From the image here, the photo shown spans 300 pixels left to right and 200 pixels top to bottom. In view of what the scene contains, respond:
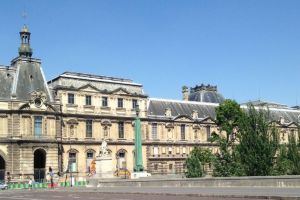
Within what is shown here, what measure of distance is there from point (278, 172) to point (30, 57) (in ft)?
148

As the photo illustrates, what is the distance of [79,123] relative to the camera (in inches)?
2938

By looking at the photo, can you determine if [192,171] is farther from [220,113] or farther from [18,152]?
[18,152]

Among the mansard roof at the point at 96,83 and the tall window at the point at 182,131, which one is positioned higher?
the mansard roof at the point at 96,83

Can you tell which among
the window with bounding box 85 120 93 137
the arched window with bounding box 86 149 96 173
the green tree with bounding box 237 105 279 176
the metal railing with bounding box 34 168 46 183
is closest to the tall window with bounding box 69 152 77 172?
the arched window with bounding box 86 149 96 173

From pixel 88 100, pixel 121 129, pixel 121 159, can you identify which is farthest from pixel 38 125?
pixel 121 159

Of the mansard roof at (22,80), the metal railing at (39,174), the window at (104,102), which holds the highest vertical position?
the mansard roof at (22,80)

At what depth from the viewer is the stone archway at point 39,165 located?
68812 millimetres

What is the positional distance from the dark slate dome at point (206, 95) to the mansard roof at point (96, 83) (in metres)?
24.2

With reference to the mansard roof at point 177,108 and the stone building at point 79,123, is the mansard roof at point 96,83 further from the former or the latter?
the mansard roof at point 177,108

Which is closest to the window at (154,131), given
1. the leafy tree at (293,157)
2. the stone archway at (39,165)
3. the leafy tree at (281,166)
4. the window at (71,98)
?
the window at (71,98)

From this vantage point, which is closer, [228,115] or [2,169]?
[2,169]

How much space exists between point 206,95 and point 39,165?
43915 millimetres

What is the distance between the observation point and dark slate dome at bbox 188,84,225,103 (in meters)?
103

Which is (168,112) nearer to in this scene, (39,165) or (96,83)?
(96,83)
